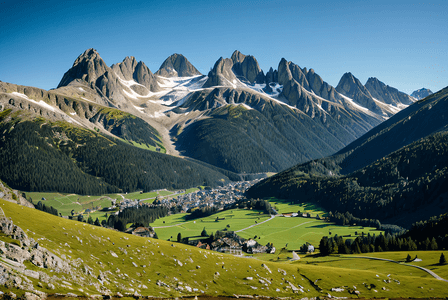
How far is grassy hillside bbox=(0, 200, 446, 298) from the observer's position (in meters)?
43.8

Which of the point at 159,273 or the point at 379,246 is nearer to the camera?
the point at 159,273

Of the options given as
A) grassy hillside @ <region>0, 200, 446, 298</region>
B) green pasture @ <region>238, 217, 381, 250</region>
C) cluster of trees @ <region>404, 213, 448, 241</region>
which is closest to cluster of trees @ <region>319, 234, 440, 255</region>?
cluster of trees @ <region>404, 213, 448, 241</region>

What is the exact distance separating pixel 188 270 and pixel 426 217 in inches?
6932

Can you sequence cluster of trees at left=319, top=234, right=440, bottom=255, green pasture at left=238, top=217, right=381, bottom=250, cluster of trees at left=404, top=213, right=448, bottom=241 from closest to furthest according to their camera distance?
cluster of trees at left=319, top=234, right=440, bottom=255 → cluster of trees at left=404, top=213, right=448, bottom=241 → green pasture at left=238, top=217, right=381, bottom=250

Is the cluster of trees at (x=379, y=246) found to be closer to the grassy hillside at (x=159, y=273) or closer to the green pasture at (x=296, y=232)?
the green pasture at (x=296, y=232)

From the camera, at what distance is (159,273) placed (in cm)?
5188

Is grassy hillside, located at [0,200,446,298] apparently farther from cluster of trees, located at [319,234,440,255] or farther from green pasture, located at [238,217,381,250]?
green pasture, located at [238,217,381,250]

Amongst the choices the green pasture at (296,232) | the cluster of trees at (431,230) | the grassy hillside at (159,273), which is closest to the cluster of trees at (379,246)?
the cluster of trees at (431,230)

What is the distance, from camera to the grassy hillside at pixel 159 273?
144ft

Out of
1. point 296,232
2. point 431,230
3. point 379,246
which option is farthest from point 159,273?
point 296,232

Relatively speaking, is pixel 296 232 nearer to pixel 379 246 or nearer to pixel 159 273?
pixel 379 246

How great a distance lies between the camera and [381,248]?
116562 mm

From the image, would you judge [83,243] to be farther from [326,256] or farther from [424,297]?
[326,256]

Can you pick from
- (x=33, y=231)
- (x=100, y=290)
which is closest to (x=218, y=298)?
(x=100, y=290)
